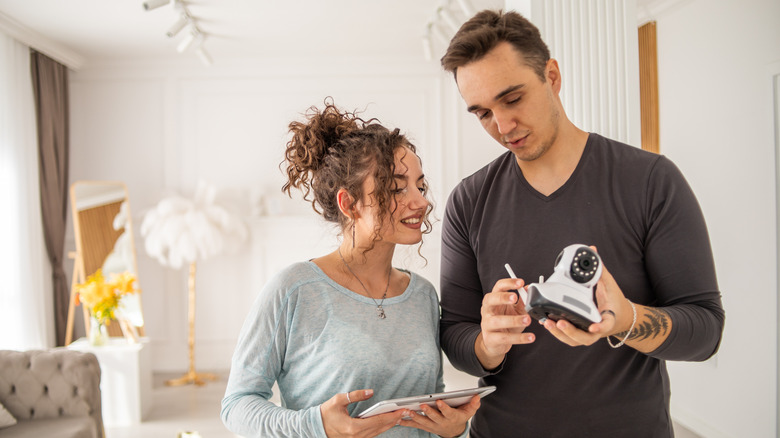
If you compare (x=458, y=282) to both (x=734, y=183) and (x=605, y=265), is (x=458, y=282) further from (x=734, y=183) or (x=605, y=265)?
(x=734, y=183)

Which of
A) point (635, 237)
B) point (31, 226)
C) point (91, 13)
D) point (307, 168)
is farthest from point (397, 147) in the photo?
point (31, 226)

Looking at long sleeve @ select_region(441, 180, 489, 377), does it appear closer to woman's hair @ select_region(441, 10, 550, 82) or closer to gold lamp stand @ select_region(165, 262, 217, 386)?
woman's hair @ select_region(441, 10, 550, 82)

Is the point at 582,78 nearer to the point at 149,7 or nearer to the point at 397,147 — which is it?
the point at 397,147

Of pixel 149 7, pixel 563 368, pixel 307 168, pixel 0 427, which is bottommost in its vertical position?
pixel 0 427

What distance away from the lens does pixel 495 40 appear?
1248 millimetres

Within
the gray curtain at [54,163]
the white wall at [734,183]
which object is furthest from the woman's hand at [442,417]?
the gray curtain at [54,163]

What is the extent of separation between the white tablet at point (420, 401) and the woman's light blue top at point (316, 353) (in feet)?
0.45

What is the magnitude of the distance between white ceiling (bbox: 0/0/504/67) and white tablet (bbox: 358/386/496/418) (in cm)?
295

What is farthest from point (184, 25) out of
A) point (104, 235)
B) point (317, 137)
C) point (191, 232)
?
point (317, 137)

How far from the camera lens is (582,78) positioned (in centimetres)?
171

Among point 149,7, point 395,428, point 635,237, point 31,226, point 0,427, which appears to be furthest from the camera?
point 31,226

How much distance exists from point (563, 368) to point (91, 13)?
Result: 13.9ft

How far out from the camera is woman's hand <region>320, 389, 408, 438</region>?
→ 1.18 meters

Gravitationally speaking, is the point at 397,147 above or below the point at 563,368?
above
